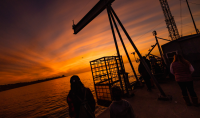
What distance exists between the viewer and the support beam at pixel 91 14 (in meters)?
6.06

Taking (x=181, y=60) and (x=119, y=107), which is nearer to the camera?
(x=119, y=107)

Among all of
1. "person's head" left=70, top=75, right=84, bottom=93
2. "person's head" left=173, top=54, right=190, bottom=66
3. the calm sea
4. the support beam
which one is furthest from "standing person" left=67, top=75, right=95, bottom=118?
the calm sea

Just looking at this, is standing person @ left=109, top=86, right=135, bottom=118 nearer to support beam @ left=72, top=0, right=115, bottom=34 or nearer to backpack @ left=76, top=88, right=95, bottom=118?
backpack @ left=76, top=88, right=95, bottom=118

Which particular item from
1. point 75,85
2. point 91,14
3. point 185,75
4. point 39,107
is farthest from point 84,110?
point 39,107

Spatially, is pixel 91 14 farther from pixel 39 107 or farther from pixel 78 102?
pixel 39 107

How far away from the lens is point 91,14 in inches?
284

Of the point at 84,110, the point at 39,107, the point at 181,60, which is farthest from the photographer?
the point at 39,107

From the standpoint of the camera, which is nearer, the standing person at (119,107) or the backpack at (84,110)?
the standing person at (119,107)

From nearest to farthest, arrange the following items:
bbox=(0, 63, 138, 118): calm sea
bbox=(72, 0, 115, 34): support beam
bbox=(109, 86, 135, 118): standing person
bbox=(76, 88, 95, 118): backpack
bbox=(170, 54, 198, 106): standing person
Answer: bbox=(109, 86, 135, 118): standing person, bbox=(76, 88, 95, 118): backpack, bbox=(170, 54, 198, 106): standing person, bbox=(72, 0, 115, 34): support beam, bbox=(0, 63, 138, 118): calm sea

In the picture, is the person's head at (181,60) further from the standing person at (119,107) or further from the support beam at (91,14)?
the support beam at (91,14)

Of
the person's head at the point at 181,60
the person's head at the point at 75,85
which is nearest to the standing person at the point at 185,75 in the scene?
the person's head at the point at 181,60

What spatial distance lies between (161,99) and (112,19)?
220 inches

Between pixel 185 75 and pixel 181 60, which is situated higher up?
pixel 181 60

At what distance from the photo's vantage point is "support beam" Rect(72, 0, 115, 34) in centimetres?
606
